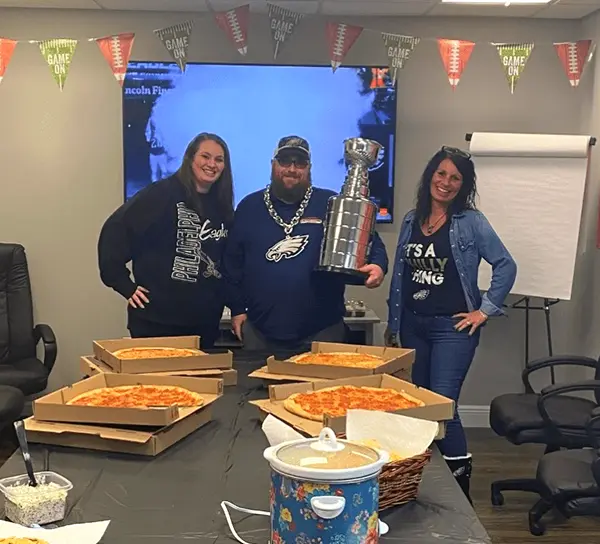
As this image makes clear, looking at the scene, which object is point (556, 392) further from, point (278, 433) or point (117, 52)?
point (117, 52)

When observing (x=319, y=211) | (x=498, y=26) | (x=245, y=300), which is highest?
(x=498, y=26)

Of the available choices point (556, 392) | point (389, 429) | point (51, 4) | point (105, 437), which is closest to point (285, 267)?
point (556, 392)

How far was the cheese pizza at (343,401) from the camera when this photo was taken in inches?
74.3

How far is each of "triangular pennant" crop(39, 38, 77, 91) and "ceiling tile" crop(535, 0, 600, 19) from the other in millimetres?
2444

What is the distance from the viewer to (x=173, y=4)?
13.2 ft

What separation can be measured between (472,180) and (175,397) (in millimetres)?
1730

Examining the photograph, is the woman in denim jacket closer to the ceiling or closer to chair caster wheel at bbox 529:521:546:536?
chair caster wheel at bbox 529:521:546:536

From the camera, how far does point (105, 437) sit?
1.72 metres

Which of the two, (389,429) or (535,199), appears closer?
(389,429)

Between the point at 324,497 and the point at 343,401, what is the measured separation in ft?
2.87

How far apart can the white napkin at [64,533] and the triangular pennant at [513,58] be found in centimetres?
321

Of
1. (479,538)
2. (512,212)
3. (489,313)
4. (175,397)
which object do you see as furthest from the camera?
(512,212)

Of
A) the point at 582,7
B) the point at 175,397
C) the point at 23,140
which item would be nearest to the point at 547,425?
the point at 175,397

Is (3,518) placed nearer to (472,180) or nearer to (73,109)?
(472,180)
